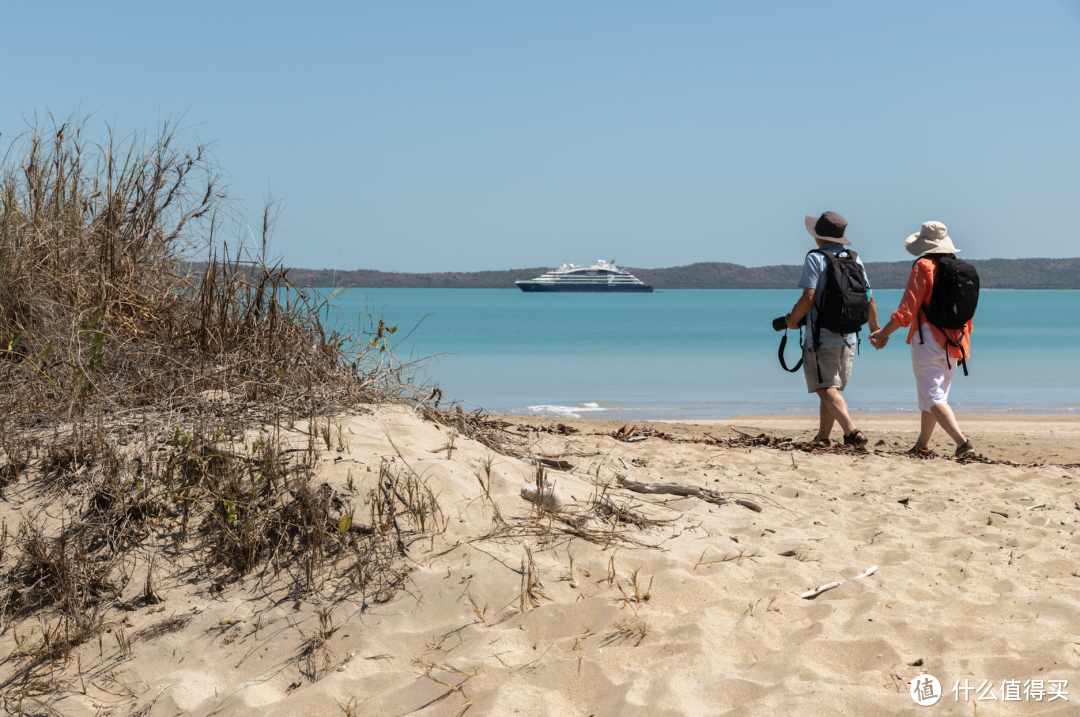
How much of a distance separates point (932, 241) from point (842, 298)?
816mm

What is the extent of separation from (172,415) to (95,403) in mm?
492

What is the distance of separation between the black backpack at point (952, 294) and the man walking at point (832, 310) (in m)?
0.44

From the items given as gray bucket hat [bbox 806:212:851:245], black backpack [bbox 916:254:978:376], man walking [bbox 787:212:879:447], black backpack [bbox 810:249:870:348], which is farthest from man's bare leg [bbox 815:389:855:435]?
gray bucket hat [bbox 806:212:851:245]

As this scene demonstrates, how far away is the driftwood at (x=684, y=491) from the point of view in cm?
421

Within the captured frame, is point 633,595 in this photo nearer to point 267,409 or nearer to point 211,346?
point 267,409

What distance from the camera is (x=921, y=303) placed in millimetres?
5945

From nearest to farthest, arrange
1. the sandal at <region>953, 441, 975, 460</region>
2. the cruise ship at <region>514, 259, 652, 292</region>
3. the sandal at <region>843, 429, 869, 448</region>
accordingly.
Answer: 1. the sandal at <region>953, 441, 975, 460</region>
2. the sandal at <region>843, 429, 869, 448</region>
3. the cruise ship at <region>514, 259, 652, 292</region>

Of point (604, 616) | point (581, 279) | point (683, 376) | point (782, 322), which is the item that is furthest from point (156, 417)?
point (581, 279)

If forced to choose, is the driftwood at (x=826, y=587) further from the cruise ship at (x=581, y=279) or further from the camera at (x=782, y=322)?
the cruise ship at (x=581, y=279)

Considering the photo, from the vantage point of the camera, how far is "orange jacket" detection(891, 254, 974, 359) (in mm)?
5902

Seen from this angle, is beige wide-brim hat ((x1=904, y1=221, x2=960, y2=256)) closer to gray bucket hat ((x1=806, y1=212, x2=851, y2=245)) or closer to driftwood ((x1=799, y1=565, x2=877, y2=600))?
gray bucket hat ((x1=806, y1=212, x2=851, y2=245))

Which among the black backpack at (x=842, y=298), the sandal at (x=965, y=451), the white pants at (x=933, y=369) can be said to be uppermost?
the black backpack at (x=842, y=298)

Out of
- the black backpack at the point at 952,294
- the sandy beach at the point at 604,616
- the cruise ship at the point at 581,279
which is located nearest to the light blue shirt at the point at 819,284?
the black backpack at the point at 952,294

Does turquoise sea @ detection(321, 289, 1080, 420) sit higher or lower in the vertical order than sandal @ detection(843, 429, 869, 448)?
lower
